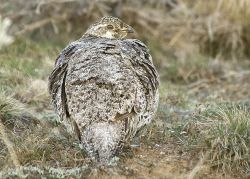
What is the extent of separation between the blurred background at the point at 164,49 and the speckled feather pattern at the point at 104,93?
2.69 ft

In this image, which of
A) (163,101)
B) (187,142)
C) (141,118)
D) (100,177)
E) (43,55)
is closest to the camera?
(100,177)

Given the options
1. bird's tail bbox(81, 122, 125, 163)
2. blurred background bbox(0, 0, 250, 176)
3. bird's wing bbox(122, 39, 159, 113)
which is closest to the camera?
bird's tail bbox(81, 122, 125, 163)

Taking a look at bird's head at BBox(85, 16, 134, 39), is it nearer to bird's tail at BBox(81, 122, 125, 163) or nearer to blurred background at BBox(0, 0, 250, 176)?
blurred background at BBox(0, 0, 250, 176)

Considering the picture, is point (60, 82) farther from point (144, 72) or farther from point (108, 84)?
point (144, 72)

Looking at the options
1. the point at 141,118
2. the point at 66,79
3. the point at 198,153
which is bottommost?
the point at 198,153

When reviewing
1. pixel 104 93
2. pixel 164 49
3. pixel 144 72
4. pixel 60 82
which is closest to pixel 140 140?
pixel 144 72

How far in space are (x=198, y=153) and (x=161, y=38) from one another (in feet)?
19.9

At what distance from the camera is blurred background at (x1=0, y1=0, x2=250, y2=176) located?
7219 millimetres

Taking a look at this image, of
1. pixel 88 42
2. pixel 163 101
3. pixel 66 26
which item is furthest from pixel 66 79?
pixel 66 26

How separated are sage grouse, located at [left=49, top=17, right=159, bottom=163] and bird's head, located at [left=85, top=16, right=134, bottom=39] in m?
1.01

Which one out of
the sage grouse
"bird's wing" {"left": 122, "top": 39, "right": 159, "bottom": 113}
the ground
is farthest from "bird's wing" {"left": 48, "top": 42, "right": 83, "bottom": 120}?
"bird's wing" {"left": 122, "top": 39, "right": 159, "bottom": 113}

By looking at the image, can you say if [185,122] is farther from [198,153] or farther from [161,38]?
[161,38]

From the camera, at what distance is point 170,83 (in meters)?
9.53

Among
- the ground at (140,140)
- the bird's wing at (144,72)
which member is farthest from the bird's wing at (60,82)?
the bird's wing at (144,72)
